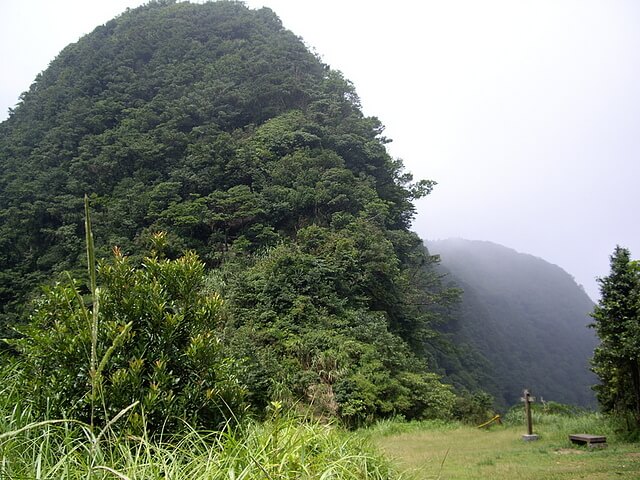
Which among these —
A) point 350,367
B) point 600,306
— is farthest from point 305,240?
point 600,306

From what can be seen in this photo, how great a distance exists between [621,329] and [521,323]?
140 feet

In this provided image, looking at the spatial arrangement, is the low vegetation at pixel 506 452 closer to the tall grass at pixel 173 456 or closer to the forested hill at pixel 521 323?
the tall grass at pixel 173 456

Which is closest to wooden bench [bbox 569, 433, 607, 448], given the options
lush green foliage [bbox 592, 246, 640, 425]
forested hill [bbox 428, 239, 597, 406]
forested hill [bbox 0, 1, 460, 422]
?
lush green foliage [bbox 592, 246, 640, 425]

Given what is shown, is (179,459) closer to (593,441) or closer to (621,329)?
(593,441)

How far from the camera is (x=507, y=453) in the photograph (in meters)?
7.65

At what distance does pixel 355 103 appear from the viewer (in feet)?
83.3

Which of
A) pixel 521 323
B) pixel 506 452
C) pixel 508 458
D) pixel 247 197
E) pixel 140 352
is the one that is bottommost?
pixel 521 323

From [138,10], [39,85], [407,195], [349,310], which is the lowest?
[349,310]

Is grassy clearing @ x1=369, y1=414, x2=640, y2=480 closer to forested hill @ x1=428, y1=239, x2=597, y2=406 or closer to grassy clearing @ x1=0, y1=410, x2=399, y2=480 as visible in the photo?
grassy clearing @ x1=0, y1=410, x2=399, y2=480

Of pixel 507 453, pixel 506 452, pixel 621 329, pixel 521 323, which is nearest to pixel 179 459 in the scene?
pixel 507 453

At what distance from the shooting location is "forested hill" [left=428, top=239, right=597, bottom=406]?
113ft

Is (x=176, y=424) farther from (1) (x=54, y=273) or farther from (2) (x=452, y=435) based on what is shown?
(1) (x=54, y=273)

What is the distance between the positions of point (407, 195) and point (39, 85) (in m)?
24.4

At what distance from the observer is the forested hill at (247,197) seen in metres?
12.8
